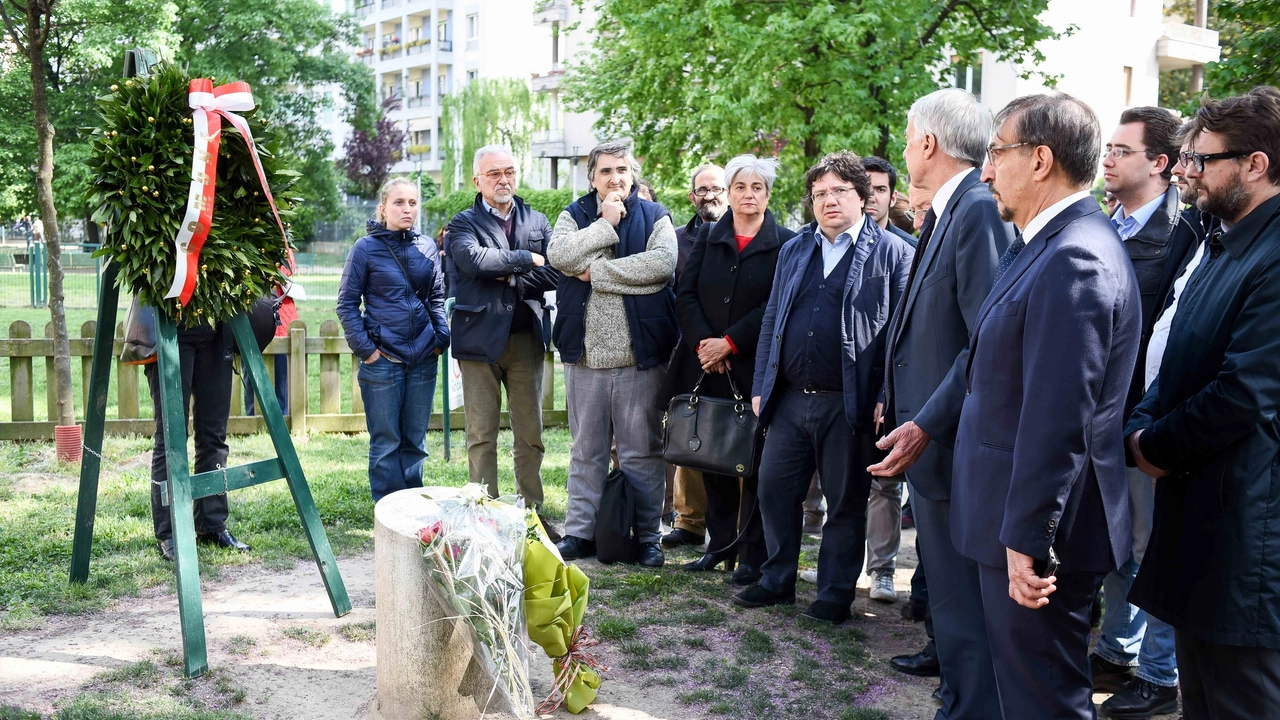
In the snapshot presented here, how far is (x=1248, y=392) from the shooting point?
9.19 feet

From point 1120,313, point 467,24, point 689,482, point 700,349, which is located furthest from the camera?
point 467,24

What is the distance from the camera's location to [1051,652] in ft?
9.09

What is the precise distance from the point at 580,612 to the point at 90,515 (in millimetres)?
2725

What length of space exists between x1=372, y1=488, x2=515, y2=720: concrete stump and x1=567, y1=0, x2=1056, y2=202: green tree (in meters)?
11.0

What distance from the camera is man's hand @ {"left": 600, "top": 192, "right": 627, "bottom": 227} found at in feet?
19.1

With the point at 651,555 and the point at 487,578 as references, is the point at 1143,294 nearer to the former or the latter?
the point at 487,578

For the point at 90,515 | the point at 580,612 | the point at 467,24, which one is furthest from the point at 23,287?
the point at 467,24

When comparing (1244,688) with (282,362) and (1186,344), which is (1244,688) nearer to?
(1186,344)

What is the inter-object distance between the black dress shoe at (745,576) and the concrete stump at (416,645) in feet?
6.52

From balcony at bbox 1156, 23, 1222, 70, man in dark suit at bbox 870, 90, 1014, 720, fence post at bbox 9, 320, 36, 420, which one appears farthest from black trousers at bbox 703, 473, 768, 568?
balcony at bbox 1156, 23, 1222, 70

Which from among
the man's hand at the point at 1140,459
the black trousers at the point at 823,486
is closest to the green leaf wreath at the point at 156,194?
the black trousers at the point at 823,486

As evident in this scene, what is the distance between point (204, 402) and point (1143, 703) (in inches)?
190

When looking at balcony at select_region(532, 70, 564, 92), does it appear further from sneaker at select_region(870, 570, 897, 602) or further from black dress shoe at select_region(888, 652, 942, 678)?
black dress shoe at select_region(888, 652, 942, 678)

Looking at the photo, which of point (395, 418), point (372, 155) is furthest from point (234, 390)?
point (372, 155)
